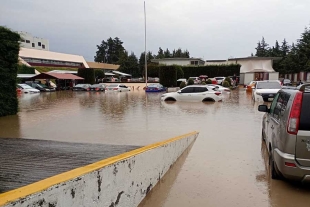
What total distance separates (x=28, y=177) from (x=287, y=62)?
2416 inches

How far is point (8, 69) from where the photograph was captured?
13430 millimetres

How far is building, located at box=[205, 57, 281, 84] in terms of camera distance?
49.9 m

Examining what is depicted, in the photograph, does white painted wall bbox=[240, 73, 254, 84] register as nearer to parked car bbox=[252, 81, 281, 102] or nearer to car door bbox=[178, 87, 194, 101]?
parked car bbox=[252, 81, 281, 102]

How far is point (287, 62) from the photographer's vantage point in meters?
57.3

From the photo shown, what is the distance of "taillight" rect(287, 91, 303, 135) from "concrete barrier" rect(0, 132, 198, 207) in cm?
197

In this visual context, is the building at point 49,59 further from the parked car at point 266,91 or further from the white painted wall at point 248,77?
the parked car at point 266,91

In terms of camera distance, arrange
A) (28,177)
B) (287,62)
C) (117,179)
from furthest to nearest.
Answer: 1. (287,62)
2. (28,177)
3. (117,179)

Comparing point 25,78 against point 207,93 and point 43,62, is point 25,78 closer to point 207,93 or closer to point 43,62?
point 43,62

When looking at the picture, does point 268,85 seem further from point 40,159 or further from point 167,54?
point 167,54

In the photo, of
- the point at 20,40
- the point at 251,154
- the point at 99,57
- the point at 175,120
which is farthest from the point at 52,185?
the point at 99,57

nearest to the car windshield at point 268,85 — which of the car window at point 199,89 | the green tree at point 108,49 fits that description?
the car window at point 199,89

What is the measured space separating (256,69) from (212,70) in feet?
26.8

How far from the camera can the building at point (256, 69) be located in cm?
4991

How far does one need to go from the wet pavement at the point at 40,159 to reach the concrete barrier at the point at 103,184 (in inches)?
48.0
